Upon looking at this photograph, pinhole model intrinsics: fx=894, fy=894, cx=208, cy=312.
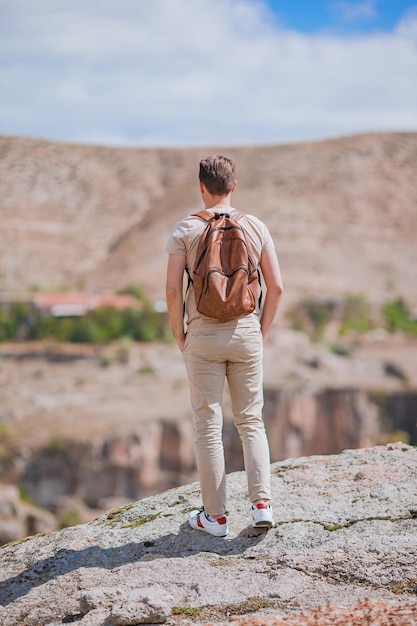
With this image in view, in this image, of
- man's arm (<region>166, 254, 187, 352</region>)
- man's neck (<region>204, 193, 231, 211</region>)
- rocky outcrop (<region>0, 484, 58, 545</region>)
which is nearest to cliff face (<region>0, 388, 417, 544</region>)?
rocky outcrop (<region>0, 484, 58, 545</region>)

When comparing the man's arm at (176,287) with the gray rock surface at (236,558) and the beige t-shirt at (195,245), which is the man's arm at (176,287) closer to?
the beige t-shirt at (195,245)

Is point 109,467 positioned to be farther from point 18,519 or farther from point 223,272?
point 223,272

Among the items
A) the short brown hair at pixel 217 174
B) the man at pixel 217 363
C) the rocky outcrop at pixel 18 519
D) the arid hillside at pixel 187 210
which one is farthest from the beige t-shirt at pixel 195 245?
the arid hillside at pixel 187 210

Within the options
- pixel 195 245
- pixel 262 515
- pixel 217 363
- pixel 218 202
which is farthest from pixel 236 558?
pixel 218 202

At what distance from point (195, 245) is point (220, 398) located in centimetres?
84

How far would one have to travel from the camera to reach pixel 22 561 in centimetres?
498

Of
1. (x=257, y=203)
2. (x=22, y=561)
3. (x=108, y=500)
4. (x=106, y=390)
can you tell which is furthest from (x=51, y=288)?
(x=22, y=561)

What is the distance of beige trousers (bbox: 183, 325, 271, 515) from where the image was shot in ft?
15.4

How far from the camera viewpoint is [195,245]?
4.70m

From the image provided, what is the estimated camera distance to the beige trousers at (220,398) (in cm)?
469

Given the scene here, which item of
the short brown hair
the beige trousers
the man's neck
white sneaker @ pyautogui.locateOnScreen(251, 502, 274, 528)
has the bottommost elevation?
white sneaker @ pyautogui.locateOnScreen(251, 502, 274, 528)

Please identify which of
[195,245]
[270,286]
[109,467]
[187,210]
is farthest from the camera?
[187,210]

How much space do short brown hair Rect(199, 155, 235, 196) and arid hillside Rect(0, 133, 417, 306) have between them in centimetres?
5721

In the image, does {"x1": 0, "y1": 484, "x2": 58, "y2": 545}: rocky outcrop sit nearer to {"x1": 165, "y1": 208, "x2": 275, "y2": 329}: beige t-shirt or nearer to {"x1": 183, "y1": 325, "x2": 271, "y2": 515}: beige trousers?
{"x1": 183, "y1": 325, "x2": 271, "y2": 515}: beige trousers
